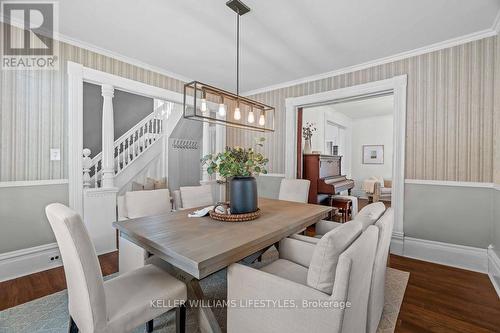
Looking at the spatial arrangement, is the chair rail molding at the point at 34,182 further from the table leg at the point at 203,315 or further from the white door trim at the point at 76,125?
the table leg at the point at 203,315

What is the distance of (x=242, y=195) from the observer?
6.44 feet

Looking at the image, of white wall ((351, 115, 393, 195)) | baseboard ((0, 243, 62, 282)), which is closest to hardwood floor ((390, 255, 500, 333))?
baseboard ((0, 243, 62, 282))

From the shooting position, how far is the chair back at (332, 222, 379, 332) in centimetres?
98

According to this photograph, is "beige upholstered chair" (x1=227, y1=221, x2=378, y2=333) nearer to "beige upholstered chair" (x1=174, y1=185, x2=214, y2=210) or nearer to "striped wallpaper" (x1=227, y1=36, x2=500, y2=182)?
"beige upholstered chair" (x1=174, y1=185, x2=214, y2=210)

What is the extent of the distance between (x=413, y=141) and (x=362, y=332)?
2.50 metres

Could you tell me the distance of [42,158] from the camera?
2.57 metres

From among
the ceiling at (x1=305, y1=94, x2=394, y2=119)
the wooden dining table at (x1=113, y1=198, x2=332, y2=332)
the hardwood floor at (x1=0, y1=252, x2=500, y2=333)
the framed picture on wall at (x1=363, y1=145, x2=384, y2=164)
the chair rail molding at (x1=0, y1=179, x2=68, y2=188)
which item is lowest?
the hardwood floor at (x1=0, y1=252, x2=500, y2=333)

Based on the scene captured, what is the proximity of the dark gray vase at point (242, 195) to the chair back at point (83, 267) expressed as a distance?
1.05m

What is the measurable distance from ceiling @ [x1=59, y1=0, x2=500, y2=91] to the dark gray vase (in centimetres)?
157

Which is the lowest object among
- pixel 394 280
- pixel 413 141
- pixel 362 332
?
pixel 394 280

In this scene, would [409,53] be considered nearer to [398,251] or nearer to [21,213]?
[398,251]

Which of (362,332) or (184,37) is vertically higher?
(184,37)

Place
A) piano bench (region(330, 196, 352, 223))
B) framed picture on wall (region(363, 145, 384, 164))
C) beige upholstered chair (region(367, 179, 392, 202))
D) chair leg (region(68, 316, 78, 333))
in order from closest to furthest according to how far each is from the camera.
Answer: chair leg (region(68, 316, 78, 333)), piano bench (region(330, 196, 352, 223)), beige upholstered chair (region(367, 179, 392, 202)), framed picture on wall (region(363, 145, 384, 164))

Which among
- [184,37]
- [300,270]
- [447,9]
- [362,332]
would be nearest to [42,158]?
[184,37]
